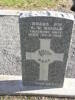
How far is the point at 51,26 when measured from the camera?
12.8 feet

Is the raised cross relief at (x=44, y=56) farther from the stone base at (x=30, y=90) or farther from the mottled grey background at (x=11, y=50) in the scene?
the mottled grey background at (x=11, y=50)

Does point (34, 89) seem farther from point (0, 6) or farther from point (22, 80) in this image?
point (0, 6)

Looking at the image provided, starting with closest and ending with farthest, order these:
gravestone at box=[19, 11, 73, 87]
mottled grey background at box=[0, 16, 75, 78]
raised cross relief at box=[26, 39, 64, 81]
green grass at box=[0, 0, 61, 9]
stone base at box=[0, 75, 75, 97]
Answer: gravestone at box=[19, 11, 73, 87], raised cross relief at box=[26, 39, 64, 81], stone base at box=[0, 75, 75, 97], mottled grey background at box=[0, 16, 75, 78], green grass at box=[0, 0, 61, 9]

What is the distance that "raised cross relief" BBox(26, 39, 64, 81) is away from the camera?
13.5 ft

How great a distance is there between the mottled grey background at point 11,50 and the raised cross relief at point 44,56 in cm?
98

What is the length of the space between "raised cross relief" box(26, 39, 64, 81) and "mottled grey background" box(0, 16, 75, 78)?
982 millimetres

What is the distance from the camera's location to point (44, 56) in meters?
4.27

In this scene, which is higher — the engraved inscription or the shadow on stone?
the engraved inscription

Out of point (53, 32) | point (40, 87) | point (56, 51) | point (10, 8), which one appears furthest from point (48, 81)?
point (10, 8)

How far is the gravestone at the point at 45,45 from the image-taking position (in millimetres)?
3881

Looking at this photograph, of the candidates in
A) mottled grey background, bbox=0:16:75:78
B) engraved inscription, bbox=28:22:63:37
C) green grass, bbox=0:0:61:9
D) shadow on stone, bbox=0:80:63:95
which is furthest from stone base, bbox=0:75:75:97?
green grass, bbox=0:0:61:9

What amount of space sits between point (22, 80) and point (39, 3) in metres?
3.70

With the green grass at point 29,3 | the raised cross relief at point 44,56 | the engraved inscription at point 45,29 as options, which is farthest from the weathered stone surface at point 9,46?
the engraved inscription at point 45,29

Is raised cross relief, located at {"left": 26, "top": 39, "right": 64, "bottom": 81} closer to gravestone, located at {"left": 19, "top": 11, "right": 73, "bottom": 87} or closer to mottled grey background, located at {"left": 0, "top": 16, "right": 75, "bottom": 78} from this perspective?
gravestone, located at {"left": 19, "top": 11, "right": 73, "bottom": 87}
